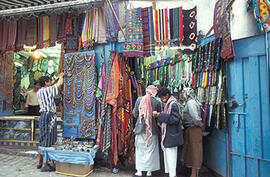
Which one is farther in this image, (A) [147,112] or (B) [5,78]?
(B) [5,78]

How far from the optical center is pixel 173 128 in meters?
Result: 3.61

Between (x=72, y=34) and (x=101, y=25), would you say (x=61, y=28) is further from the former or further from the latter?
(x=101, y=25)

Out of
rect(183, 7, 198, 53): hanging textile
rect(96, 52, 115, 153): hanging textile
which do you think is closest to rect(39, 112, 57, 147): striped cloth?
rect(96, 52, 115, 153): hanging textile

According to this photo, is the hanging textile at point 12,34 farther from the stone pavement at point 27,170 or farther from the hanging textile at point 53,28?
the stone pavement at point 27,170

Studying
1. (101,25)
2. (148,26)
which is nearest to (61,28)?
(101,25)

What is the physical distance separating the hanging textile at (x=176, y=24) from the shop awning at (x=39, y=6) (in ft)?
5.32

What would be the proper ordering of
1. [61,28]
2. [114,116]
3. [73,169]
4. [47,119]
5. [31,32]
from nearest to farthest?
[73,169] < [114,116] < [47,119] < [61,28] < [31,32]

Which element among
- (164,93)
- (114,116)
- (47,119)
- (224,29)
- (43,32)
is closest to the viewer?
(224,29)

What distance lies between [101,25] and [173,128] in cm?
291

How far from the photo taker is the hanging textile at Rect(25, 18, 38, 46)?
509cm

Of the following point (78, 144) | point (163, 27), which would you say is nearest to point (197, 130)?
point (163, 27)

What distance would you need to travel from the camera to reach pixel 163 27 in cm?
418

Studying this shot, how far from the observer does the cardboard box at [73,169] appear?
12.6 ft

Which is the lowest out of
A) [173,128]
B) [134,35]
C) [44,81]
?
[173,128]
